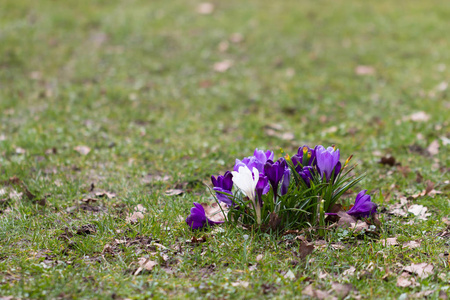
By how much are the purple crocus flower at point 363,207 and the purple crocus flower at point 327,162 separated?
0.29m

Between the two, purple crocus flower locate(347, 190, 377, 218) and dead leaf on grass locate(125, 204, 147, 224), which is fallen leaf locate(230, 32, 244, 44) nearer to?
dead leaf on grass locate(125, 204, 147, 224)

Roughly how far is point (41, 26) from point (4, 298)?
780 cm

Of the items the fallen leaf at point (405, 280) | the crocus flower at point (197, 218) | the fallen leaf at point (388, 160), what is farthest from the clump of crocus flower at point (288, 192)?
the fallen leaf at point (388, 160)

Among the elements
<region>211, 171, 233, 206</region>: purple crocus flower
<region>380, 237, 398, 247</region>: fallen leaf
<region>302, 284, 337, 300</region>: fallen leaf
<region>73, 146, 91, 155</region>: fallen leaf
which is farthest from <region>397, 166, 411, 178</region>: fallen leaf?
<region>73, 146, 91, 155</region>: fallen leaf

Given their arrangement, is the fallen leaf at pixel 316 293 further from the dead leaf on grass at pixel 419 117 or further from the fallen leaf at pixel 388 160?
the dead leaf on grass at pixel 419 117

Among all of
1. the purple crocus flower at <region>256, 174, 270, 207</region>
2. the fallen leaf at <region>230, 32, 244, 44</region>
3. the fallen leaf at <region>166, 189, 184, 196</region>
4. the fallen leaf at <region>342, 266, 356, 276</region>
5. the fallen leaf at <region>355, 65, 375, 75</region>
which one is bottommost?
the fallen leaf at <region>342, 266, 356, 276</region>

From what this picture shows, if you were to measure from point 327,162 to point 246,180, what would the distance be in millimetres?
611

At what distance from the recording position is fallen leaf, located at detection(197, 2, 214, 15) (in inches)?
395

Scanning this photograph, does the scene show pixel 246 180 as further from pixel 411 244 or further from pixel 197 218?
pixel 411 244

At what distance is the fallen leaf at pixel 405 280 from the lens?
268cm

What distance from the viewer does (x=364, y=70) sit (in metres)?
7.71

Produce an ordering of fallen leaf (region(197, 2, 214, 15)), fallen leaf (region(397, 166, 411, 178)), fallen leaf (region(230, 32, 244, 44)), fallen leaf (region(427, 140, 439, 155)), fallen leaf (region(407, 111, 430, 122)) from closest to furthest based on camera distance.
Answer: fallen leaf (region(397, 166, 411, 178)) → fallen leaf (region(427, 140, 439, 155)) → fallen leaf (region(407, 111, 430, 122)) → fallen leaf (region(230, 32, 244, 44)) → fallen leaf (region(197, 2, 214, 15))

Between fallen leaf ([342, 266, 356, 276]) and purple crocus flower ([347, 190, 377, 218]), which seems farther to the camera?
purple crocus flower ([347, 190, 377, 218])

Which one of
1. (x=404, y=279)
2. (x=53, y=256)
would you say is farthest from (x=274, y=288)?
(x=53, y=256)
